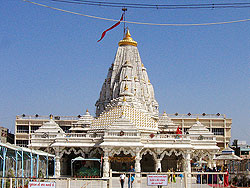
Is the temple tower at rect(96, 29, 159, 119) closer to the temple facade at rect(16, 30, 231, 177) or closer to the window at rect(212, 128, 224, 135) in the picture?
the temple facade at rect(16, 30, 231, 177)

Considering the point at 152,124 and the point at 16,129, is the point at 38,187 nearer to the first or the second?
the point at 152,124

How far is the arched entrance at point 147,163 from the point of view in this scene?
41688mm

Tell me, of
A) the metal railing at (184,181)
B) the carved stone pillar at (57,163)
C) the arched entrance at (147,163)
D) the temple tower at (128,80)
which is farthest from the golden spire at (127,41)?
the metal railing at (184,181)

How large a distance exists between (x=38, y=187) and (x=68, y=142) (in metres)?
23.3

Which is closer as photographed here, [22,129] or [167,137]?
[167,137]

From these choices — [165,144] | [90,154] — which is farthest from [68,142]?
[165,144]

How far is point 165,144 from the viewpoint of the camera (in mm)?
38094

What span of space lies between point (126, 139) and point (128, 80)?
1448cm

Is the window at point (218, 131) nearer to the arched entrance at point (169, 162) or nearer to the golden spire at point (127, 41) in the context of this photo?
the golden spire at point (127, 41)

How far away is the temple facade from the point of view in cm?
3647

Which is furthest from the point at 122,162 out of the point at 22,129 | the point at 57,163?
the point at 22,129

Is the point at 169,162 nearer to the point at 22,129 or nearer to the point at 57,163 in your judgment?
the point at 57,163

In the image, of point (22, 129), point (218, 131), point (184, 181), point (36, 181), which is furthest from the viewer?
point (218, 131)

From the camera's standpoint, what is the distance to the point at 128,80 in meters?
49.6
